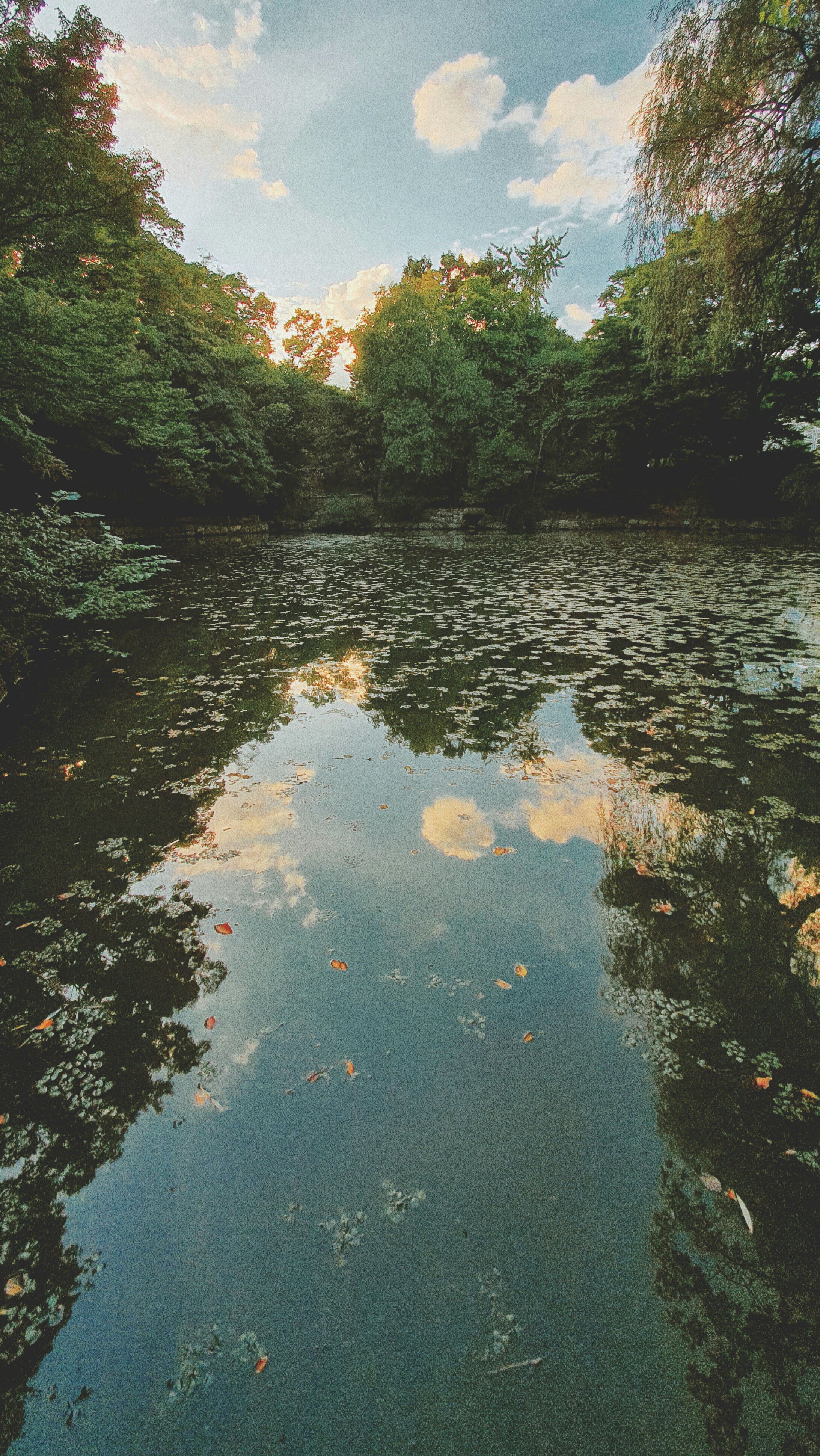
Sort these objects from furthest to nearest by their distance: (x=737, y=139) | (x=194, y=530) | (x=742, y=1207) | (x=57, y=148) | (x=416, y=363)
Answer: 1. (x=416, y=363)
2. (x=194, y=530)
3. (x=57, y=148)
4. (x=737, y=139)
5. (x=742, y=1207)

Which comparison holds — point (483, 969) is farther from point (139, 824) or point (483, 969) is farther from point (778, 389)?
point (778, 389)

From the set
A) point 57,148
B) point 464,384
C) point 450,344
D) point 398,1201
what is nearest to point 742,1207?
point 398,1201

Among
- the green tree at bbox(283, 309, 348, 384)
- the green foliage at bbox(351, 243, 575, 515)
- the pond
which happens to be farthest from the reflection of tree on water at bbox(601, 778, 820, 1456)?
the green tree at bbox(283, 309, 348, 384)

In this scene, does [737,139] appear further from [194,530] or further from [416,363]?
[416,363]

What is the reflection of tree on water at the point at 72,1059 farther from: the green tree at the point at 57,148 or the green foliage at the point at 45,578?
the green tree at the point at 57,148

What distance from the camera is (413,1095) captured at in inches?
73.7

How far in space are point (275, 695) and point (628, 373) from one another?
24.0 meters

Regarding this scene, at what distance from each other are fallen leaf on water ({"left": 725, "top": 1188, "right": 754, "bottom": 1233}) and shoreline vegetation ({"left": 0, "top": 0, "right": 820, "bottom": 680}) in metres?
7.26

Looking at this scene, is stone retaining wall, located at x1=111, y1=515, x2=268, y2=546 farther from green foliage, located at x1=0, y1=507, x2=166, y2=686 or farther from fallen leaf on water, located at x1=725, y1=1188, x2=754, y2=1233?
fallen leaf on water, located at x1=725, y1=1188, x2=754, y2=1233

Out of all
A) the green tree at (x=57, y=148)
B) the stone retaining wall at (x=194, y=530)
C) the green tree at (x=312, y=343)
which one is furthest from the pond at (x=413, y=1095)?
the green tree at (x=312, y=343)

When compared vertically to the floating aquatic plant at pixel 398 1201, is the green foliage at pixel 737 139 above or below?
above

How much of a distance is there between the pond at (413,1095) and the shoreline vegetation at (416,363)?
4.92 m

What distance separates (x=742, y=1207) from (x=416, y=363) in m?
30.1

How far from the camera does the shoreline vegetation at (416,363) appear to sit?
22.0 feet
